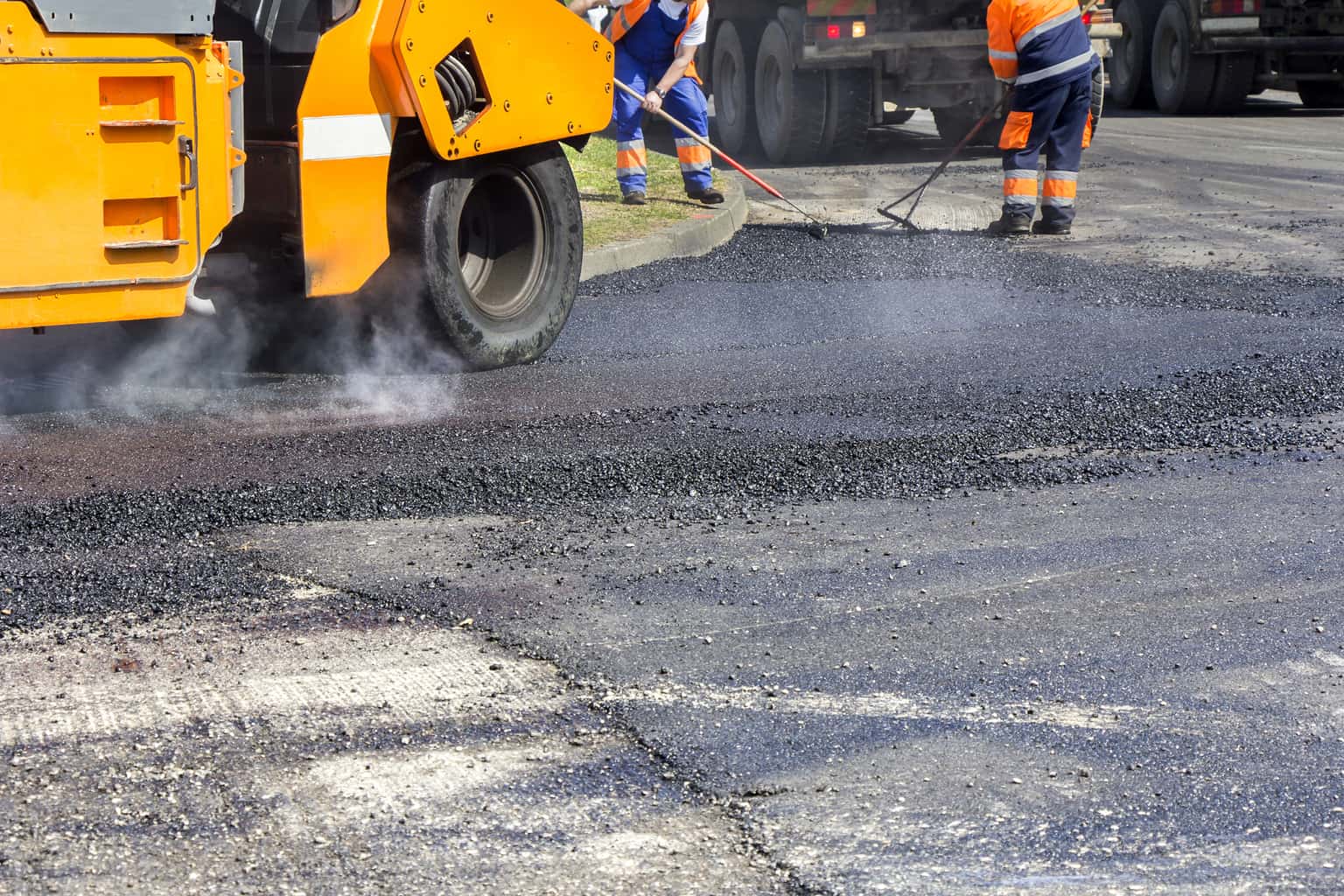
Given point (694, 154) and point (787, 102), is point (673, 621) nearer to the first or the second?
point (694, 154)

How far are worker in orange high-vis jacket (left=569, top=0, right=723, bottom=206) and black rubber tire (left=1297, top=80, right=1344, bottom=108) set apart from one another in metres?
9.54

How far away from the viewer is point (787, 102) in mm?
13477

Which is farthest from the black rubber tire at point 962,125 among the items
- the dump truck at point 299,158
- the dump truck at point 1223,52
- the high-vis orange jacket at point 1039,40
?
the dump truck at point 299,158

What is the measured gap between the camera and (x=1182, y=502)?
4.71m

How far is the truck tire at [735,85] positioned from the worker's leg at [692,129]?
3328mm

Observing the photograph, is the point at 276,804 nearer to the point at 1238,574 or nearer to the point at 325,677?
the point at 325,677

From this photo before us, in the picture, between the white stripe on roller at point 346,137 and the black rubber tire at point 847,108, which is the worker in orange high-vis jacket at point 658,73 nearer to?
the black rubber tire at point 847,108

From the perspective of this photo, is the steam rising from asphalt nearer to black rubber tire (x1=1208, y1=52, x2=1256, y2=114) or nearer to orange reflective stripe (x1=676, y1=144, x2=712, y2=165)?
orange reflective stripe (x1=676, y1=144, x2=712, y2=165)

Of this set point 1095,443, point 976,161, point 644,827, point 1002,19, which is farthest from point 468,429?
point 976,161

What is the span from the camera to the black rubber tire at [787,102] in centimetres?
1341

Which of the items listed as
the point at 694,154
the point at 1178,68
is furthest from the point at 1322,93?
the point at 694,154

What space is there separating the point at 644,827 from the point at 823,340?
14.8 ft

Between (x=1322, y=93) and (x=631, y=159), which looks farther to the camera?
(x=1322, y=93)

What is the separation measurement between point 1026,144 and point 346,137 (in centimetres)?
537
